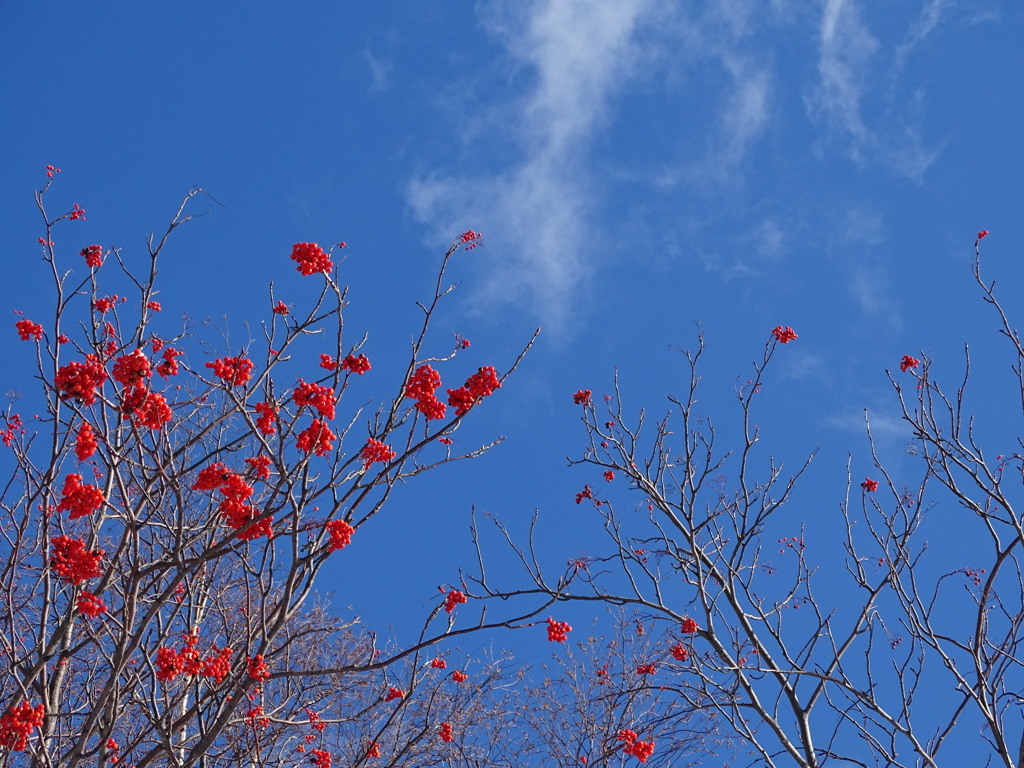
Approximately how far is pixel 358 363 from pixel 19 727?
2.07m

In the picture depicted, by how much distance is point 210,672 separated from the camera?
380cm

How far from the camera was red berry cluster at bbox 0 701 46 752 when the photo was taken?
3.50 metres

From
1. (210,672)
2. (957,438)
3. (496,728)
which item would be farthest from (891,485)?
(496,728)

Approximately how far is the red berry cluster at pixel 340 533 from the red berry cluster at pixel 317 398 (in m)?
0.47

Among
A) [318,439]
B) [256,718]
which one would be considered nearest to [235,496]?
[318,439]

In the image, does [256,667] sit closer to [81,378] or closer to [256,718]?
[256,718]

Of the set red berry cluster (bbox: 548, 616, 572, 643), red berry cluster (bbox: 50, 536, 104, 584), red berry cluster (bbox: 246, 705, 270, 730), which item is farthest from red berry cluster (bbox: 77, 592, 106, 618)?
red berry cluster (bbox: 548, 616, 572, 643)

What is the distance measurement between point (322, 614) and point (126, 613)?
6289 mm

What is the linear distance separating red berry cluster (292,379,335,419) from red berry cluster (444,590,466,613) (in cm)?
117

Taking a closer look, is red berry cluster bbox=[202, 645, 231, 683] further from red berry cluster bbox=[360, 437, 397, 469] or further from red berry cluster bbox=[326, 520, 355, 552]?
red berry cluster bbox=[360, 437, 397, 469]

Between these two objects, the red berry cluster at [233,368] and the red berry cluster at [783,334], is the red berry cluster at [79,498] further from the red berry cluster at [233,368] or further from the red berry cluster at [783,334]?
the red berry cluster at [783,334]

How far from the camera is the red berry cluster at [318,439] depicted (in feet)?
11.8

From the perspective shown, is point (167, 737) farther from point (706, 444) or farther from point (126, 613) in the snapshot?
point (706, 444)

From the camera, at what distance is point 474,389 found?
4062mm
